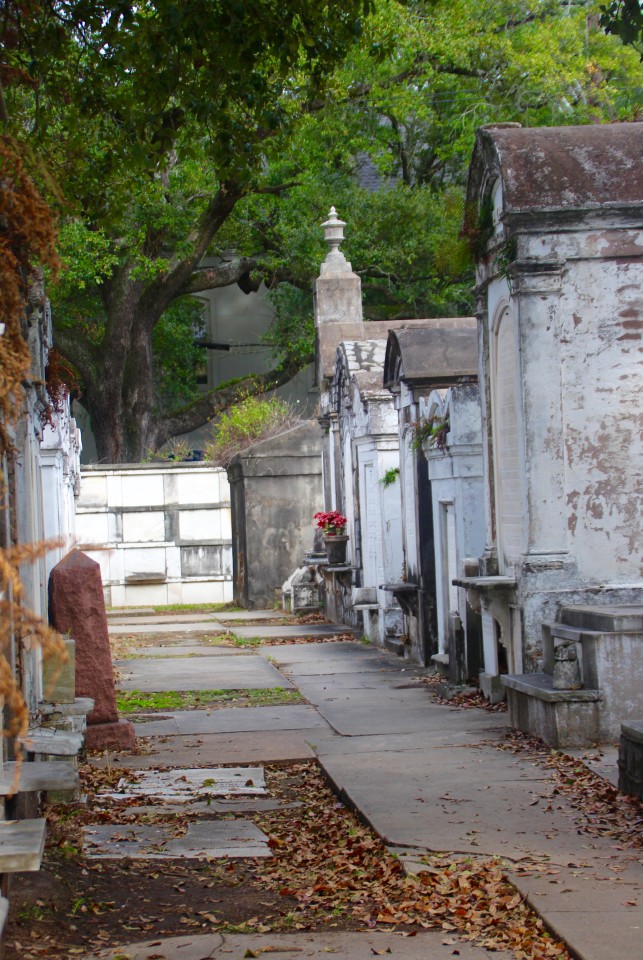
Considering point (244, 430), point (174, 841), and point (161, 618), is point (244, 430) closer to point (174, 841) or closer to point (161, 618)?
point (161, 618)

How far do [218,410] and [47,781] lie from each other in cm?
2464

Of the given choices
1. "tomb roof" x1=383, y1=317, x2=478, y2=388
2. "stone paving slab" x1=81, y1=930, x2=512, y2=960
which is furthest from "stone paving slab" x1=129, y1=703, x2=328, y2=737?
"stone paving slab" x1=81, y1=930, x2=512, y2=960

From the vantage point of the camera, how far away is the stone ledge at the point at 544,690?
27.0 ft

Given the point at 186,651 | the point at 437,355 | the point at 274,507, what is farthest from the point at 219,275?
the point at 437,355

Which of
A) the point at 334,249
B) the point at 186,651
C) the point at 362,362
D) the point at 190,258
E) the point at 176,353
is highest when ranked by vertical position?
the point at 190,258

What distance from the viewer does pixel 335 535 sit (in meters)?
18.8

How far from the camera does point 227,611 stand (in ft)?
76.6

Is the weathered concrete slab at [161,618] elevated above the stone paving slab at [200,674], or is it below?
above

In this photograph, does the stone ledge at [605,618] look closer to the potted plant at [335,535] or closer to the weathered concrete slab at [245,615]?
the potted plant at [335,535]

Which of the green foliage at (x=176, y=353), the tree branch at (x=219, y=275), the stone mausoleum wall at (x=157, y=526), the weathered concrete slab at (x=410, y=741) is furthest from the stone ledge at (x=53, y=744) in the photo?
the green foliage at (x=176, y=353)

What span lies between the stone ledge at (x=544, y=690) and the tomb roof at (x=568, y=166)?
342 centimetres

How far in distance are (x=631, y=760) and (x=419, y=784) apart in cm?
135

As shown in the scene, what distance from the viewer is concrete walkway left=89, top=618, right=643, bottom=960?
4883mm

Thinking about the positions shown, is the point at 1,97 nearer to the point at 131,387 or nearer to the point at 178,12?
the point at 178,12
